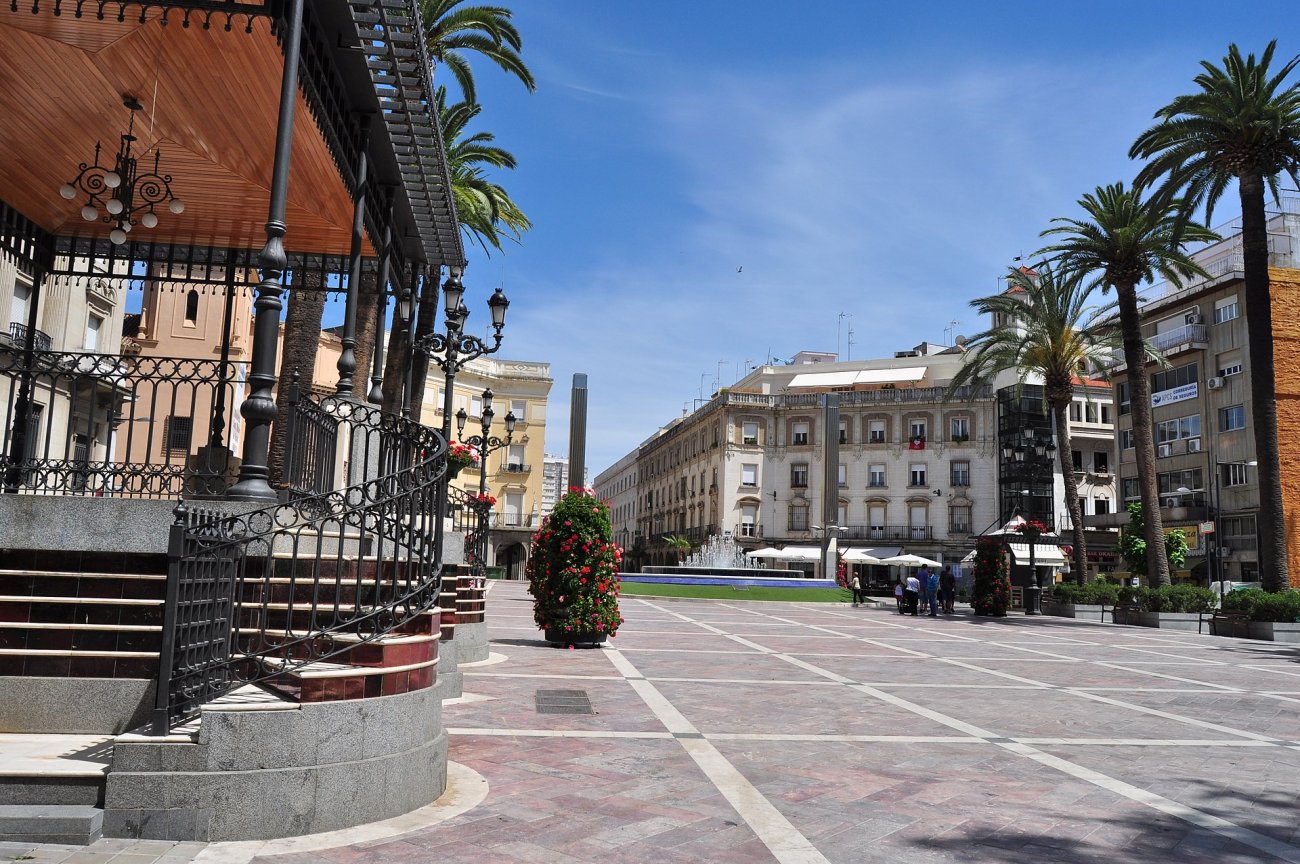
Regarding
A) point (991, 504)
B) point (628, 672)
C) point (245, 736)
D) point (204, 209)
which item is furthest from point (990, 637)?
point (991, 504)

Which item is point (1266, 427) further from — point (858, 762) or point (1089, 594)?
point (858, 762)

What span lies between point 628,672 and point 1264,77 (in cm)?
2497

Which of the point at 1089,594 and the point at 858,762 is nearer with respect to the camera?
the point at 858,762

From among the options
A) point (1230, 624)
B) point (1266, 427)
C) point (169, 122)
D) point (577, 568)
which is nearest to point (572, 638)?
point (577, 568)

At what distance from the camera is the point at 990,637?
872 inches

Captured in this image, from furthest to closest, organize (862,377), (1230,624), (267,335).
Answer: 1. (862,377)
2. (1230,624)
3. (267,335)

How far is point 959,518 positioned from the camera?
215 ft

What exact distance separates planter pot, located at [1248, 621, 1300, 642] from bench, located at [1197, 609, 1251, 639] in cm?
55

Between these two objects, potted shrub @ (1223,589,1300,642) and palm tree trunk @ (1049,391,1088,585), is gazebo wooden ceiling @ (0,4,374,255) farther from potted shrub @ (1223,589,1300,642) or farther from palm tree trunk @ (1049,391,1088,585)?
palm tree trunk @ (1049,391,1088,585)

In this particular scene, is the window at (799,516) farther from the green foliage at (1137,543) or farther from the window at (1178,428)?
the window at (1178,428)

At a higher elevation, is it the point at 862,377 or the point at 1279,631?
the point at 862,377

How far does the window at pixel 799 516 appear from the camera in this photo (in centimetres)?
6850

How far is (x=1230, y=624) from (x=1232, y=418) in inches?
963

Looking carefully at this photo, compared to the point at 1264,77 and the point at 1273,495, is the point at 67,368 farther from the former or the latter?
the point at 1264,77
